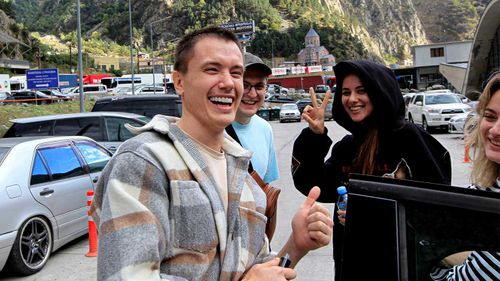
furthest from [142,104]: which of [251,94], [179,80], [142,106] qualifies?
[179,80]

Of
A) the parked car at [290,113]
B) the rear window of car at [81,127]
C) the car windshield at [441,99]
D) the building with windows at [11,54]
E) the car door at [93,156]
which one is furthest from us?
the building with windows at [11,54]

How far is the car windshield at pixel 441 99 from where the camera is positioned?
20.9 meters

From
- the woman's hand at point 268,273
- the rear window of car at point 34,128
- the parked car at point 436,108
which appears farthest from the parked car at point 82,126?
the parked car at point 436,108

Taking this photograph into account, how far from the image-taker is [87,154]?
23.3 feet

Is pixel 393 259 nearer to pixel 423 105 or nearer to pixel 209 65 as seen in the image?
pixel 209 65

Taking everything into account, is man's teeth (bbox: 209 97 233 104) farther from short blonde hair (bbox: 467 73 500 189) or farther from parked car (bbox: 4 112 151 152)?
parked car (bbox: 4 112 151 152)

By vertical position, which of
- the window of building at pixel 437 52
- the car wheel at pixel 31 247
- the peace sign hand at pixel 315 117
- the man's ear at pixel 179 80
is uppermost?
the window of building at pixel 437 52

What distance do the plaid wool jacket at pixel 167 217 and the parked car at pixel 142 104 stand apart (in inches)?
459

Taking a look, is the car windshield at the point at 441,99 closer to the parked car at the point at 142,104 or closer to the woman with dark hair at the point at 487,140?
the parked car at the point at 142,104

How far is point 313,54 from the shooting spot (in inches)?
5153

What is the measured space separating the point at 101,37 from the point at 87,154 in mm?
155541

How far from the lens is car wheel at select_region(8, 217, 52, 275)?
5320 millimetres

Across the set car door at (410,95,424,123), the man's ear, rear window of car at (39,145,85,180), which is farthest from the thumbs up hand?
car door at (410,95,424,123)

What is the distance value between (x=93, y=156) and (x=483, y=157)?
6.00 m
